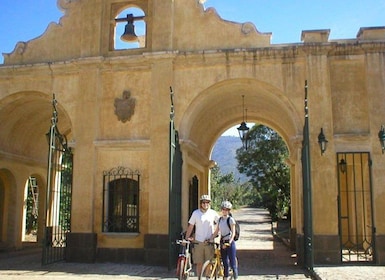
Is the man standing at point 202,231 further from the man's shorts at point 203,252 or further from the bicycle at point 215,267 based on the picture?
the bicycle at point 215,267

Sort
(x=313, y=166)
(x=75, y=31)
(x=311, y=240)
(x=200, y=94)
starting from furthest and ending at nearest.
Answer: (x=75, y=31), (x=200, y=94), (x=313, y=166), (x=311, y=240)

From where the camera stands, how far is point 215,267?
912 cm

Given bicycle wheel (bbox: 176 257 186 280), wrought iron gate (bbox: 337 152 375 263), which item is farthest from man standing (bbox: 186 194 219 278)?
wrought iron gate (bbox: 337 152 375 263)

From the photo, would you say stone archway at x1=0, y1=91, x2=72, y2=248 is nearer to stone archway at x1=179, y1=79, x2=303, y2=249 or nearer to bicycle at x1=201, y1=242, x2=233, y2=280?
stone archway at x1=179, y1=79, x2=303, y2=249

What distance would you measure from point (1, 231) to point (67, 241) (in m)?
4.53

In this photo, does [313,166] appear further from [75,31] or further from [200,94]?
[75,31]

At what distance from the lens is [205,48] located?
13531 millimetres

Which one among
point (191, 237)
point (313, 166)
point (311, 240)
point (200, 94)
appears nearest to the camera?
point (191, 237)

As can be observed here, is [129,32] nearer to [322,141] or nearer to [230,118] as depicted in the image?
[230,118]

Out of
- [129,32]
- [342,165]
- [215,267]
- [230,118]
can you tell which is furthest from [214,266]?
[230,118]

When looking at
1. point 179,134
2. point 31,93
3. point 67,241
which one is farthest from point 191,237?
point 31,93

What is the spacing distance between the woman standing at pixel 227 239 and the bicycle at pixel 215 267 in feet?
0.38

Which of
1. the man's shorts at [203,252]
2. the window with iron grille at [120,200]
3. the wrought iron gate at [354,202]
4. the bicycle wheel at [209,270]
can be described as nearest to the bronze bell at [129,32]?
the window with iron grille at [120,200]

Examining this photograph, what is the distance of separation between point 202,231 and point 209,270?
754mm
